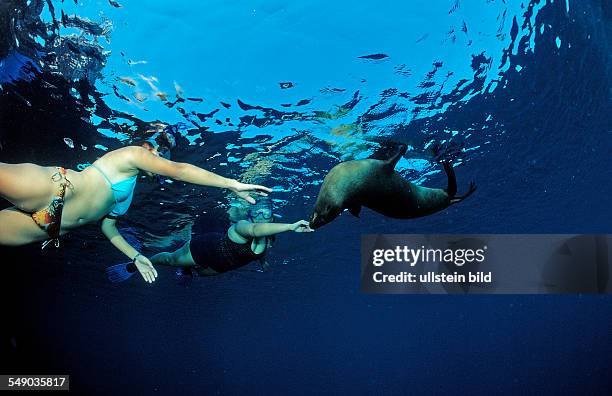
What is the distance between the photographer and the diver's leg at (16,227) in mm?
4941

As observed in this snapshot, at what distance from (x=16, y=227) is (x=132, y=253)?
5.84 feet

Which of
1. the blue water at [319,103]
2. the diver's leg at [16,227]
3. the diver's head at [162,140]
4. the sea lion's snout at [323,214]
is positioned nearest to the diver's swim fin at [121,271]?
the diver's leg at [16,227]

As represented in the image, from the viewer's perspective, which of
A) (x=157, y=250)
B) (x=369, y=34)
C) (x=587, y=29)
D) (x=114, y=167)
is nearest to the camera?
(x=114, y=167)

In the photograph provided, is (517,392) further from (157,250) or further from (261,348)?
(157,250)

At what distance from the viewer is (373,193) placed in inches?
177

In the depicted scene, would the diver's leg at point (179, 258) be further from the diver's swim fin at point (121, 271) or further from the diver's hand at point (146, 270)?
the diver's hand at point (146, 270)

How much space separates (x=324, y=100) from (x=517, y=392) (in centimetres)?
11168

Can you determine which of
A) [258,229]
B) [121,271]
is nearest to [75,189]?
[121,271]

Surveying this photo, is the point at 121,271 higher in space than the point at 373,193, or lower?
lower

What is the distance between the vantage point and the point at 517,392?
91.6 m

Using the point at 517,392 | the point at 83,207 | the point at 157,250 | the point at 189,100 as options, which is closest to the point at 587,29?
the point at 189,100

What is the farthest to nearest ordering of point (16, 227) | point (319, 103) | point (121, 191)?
point (319, 103)
point (121, 191)
point (16, 227)

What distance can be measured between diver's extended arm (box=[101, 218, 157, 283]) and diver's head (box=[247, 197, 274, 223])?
8537 mm

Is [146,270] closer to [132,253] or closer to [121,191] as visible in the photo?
[132,253]
